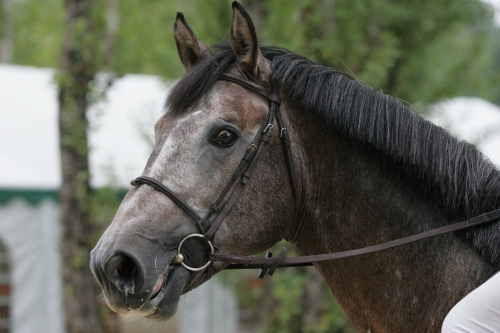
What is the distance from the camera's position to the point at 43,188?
10039mm

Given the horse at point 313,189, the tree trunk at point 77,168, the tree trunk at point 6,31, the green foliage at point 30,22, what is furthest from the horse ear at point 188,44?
the tree trunk at point 6,31

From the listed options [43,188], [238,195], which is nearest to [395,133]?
[238,195]

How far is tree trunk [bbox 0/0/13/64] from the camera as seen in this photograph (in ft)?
79.1

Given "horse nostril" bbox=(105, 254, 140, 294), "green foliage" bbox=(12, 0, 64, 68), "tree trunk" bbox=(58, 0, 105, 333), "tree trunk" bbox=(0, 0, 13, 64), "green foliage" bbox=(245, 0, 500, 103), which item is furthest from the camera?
"tree trunk" bbox=(0, 0, 13, 64)

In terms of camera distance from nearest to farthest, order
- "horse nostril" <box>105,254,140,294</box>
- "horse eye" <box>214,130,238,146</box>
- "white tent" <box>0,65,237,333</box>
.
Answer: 1. "horse nostril" <box>105,254,140,294</box>
2. "horse eye" <box>214,130,238,146</box>
3. "white tent" <box>0,65,237,333</box>

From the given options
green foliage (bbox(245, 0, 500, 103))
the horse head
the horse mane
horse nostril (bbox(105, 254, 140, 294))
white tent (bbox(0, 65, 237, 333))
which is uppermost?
green foliage (bbox(245, 0, 500, 103))

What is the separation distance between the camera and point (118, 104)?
526 inches

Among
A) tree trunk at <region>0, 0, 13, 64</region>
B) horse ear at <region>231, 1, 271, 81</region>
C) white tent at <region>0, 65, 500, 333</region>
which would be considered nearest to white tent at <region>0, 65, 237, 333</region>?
white tent at <region>0, 65, 500, 333</region>

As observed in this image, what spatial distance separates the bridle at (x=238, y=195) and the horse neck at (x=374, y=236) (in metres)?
0.08

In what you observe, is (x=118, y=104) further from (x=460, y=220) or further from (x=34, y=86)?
(x=460, y=220)

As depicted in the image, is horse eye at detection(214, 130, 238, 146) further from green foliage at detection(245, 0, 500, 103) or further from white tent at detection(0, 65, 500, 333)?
white tent at detection(0, 65, 500, 333)

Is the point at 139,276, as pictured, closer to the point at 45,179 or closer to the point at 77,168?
the point at 77,168

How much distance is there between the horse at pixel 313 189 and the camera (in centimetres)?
277

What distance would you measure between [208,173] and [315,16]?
19.3 feet
